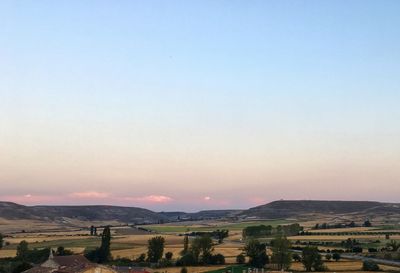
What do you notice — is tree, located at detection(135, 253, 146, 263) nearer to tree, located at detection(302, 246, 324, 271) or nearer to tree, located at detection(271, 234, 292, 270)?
tree, located at detection(271, 234, 292, 270)

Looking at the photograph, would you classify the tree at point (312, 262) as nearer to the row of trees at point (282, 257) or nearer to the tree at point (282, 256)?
the row of trees at point (282, 257)

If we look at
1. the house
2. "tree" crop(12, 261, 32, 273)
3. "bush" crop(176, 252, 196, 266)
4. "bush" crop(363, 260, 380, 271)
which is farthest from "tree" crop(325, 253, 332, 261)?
"tree" crop(12, 261, 32, 273)

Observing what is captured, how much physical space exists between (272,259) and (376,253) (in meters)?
24.6

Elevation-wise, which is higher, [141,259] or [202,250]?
[202,250]

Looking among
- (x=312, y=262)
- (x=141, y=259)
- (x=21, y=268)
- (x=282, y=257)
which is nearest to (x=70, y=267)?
(x=21, y=268)

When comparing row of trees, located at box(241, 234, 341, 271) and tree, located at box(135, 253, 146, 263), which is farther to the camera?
tree, located at box(135, 253, 146, 263)

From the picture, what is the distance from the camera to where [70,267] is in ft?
199

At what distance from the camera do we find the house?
5638 centimetres

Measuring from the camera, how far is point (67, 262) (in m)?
68.1

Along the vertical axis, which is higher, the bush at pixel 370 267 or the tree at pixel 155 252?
the tree at pixel 155 252

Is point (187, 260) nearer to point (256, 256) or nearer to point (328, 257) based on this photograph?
point (256, 256)

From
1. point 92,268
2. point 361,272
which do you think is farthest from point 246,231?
point 92,268

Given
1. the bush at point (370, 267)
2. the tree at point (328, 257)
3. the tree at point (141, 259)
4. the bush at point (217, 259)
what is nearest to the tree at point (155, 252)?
the tree at point (141, 259)

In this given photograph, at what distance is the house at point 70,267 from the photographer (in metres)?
56.4
